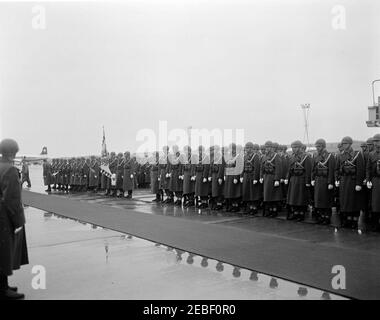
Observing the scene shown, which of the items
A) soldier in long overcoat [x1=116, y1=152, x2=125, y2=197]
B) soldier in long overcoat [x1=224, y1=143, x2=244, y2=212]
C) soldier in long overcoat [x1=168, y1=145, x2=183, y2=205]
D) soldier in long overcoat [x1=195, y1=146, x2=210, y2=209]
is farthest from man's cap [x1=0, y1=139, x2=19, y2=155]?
soldier in long overcoat [x1=116, y1=152, x2=125, y2=197]

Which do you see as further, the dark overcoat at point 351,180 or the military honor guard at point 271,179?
the military honor guard at point 271,179

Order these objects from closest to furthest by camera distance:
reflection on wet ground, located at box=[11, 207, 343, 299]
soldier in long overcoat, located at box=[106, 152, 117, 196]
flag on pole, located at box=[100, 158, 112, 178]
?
reflection on wet ground, located at box=[11, 207, 343, 299]
soldier in long overcoat, located at box=[106, 152, 117, 196]
flag on pole, located at box=[100, 158, 112, 178]

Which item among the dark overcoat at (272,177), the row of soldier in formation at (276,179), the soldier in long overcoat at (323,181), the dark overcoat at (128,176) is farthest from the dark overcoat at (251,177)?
the dark overcoat at (128,176)

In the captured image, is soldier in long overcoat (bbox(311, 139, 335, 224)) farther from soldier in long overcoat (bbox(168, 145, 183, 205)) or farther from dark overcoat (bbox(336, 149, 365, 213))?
soldier in long overcoat (bbox(168, 145, 183, 205))

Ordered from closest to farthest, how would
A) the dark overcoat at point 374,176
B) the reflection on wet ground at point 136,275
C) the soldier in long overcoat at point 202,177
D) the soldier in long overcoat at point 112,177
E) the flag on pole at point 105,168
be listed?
the reflection on wet ground at point 136,275, the dark overcoat at point 374,176, the soldier in long overcoat at point 202,177, the soldier in long overcoat at point 112,177, the flag on pole at point 105,168

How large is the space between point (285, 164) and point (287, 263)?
5.03 metres

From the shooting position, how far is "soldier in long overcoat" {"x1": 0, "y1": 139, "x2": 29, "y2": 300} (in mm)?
4312

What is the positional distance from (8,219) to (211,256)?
3.05 metres

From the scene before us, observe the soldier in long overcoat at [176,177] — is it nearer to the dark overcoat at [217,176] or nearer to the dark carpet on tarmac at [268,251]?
the dark overcoat at [217,176]

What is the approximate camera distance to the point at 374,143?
27.5 feet

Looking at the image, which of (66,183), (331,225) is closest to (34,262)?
(331,225)

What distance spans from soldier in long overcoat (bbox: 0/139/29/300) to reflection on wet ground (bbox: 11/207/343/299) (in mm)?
344

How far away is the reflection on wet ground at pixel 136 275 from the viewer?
4496 mm

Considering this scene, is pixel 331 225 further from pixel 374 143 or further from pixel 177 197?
pixel 177 197
